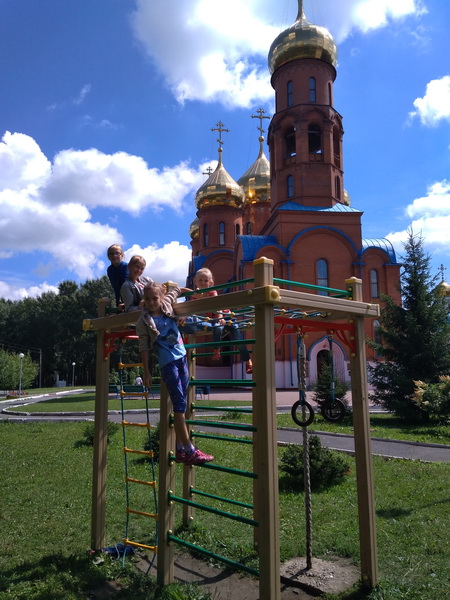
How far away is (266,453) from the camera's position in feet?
12.0

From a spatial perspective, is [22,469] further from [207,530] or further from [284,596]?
[284,596]

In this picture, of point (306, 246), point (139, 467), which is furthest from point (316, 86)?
point (139, 467)

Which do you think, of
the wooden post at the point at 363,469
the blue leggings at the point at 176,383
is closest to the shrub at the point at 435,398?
the wooden post at the point at 363,469

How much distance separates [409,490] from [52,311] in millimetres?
55945

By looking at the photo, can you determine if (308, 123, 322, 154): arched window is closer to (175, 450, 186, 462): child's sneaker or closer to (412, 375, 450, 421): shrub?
(412, 375, 450, 421): shrub

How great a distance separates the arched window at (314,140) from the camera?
29.1 m

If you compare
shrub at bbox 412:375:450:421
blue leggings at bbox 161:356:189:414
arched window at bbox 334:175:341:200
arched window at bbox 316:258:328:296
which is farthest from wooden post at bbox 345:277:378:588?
arched window at bbox 334:175:341:200

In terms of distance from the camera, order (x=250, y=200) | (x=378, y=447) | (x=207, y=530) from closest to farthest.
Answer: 1. (x=207, y=530)
2. (x=378, y=447)
3. (x=250, y=200)

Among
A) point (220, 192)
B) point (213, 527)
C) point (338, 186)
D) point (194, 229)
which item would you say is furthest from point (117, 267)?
point (194, 229)

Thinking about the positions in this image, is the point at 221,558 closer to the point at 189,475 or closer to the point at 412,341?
the point at 189,475

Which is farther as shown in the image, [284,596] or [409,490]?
→ [409,490]

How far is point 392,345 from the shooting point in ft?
53.5

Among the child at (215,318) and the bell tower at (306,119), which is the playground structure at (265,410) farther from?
the bell tower at (306,119)

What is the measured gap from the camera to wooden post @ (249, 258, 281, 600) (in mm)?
3566
